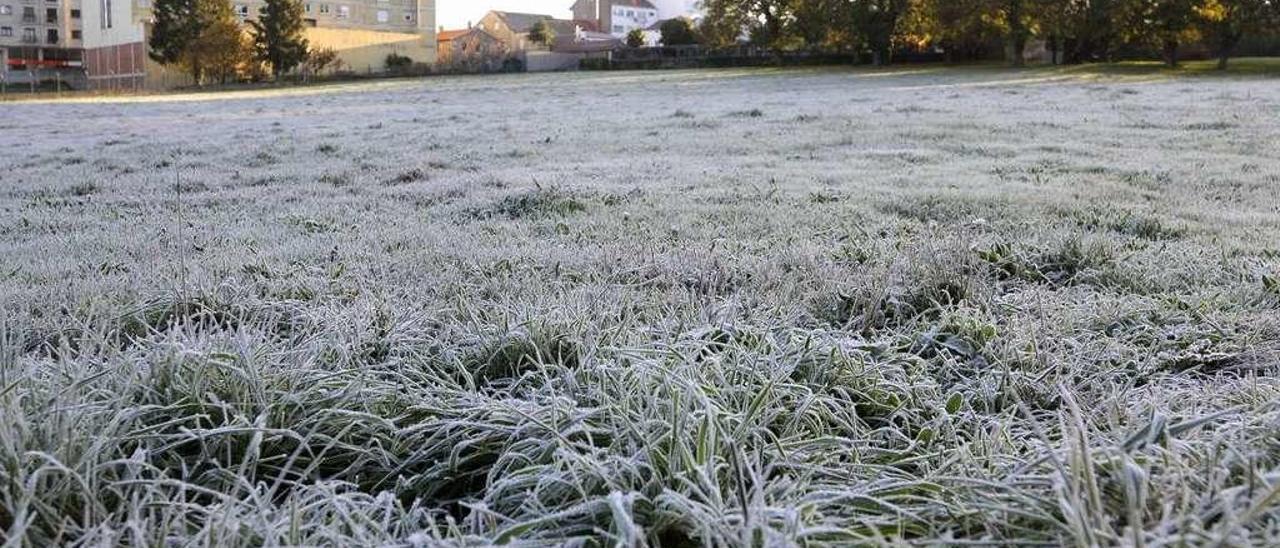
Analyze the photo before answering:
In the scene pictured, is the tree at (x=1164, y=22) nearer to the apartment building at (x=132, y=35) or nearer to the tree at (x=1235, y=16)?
the tree at (x=1235, y=16)

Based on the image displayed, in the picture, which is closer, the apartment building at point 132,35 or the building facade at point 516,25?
the apartment building at point 132,35

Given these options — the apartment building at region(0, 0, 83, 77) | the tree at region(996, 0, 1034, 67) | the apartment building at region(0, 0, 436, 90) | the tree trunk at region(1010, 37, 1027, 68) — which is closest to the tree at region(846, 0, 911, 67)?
the tree trunk at region(1010, 37, 1027, 68)

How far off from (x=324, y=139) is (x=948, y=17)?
79.5 feet

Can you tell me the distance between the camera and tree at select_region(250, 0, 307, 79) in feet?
137

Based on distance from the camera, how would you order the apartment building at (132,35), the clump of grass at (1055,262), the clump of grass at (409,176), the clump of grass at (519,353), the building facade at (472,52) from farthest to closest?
the apartment building at (132,35), the building facade at (472,52), the clump of grass at (409,176), the clump of grass at (1055,262), the clump of grass at (519,353)

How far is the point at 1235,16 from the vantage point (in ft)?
79.2

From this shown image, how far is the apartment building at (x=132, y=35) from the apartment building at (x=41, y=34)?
0.05 m

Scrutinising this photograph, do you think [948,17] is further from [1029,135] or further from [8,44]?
[8,44]

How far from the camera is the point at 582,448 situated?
1653mm

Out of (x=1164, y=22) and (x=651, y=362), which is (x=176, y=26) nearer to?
(x=1164, y=22)

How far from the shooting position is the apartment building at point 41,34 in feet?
201

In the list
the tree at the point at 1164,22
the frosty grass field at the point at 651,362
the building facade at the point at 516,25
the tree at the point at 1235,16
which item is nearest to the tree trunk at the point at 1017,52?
the tree at the point at 1164,22

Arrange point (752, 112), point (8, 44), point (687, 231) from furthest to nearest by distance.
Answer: point (8, 44)
point (752, 112)
point (687, 231)

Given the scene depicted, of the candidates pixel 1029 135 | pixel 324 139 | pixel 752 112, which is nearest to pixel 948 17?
pixel 752 112
